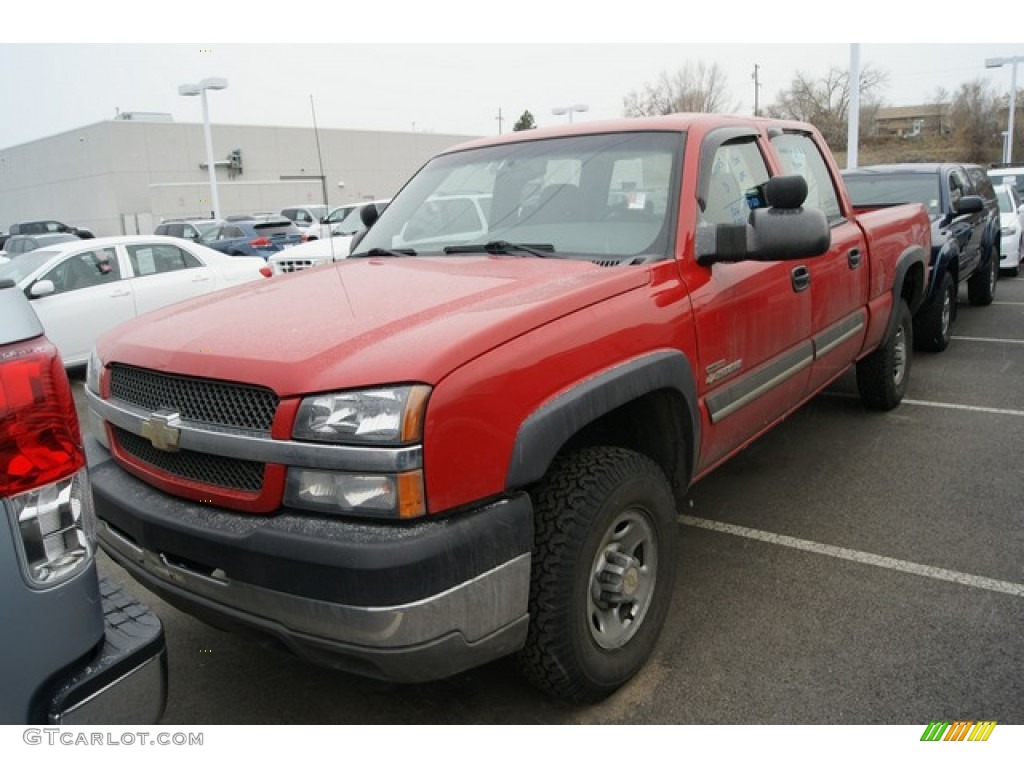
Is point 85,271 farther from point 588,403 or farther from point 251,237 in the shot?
point 251,237

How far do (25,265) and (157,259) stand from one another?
1429 mm

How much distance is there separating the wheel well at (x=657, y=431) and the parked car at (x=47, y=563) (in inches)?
65.8

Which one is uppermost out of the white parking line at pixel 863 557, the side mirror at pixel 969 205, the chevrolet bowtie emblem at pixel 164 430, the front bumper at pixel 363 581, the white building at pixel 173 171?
the white building at pixel 173 171

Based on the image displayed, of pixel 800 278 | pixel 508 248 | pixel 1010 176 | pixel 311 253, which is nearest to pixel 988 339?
pixel 800 278

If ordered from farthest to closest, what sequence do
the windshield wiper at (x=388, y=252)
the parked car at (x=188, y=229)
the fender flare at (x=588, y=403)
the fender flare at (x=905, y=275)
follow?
1. the parked car at (x=188, y=229)
2. the fender flare at (x=905, y=275)
3. the windshield wiper at (x=388, y=252)
4. the fender flare at (x=588, y=403)

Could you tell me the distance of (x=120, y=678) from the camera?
5.91 ft

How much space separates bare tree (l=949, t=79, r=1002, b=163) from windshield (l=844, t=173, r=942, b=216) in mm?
50401

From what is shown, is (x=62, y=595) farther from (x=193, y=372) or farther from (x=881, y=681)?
(x=881, y=681)

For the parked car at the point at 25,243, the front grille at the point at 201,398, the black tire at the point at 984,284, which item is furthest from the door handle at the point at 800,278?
the parked car at the point at 25,243

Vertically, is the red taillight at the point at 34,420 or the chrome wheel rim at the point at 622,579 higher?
the red taillight at the point at 34,420

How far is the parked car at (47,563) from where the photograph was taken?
160cm

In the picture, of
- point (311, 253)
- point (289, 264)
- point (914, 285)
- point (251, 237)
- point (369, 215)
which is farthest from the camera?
point (251, 237)

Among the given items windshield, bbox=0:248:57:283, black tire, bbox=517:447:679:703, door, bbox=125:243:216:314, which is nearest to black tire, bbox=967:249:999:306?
black tire, bbox=517:447:679:703

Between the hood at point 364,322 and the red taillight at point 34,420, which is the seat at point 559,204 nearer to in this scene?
the hood at point 364,322
